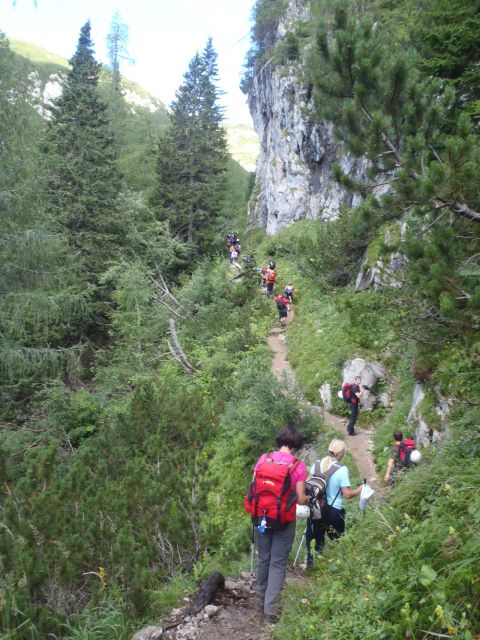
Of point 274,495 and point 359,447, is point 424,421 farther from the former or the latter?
point 274,495

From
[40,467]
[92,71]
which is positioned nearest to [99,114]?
[92,71]

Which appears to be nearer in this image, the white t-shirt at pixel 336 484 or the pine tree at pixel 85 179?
the white t-shirt at pixel 336 484

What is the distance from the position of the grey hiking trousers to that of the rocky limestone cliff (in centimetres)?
2444

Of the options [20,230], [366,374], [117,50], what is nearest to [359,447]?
[366,374]

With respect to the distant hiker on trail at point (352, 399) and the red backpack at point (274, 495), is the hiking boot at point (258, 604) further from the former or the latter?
the distant hiker on trail at point (352, 399)

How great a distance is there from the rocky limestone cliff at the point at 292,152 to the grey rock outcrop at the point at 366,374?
54.6 feet

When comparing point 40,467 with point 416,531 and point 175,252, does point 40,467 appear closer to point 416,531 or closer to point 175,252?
point 416,531

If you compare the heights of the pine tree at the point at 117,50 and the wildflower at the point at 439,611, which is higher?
the pine tree at the point at 117,50

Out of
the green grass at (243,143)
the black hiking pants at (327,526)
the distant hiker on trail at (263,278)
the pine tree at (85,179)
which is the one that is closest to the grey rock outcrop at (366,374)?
the black hiking pants at (327,526)

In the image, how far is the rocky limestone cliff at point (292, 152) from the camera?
2970 cm

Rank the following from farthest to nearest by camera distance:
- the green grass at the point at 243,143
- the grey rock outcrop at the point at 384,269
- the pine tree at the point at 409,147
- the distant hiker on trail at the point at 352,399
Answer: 1. the green grass at the point at 243,143
2. the grey rock outcrop at the point at 384,269
3. the distant hiker on trail at the point at 352,399
4. the pine tree at the point at 409,147

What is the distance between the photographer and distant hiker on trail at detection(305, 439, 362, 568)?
5.20 metres

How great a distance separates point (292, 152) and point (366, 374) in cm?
2622

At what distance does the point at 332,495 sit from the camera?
17.3 feet
